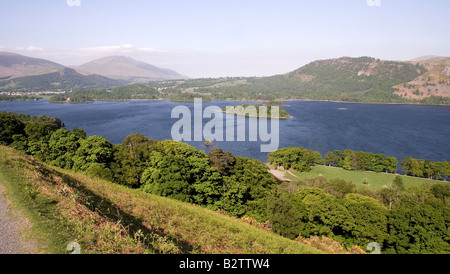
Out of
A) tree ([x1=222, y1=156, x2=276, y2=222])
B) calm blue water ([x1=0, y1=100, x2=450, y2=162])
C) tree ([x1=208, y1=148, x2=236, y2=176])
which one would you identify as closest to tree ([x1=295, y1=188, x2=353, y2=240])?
tree ([x1=222, y1=156, x2=276, y2=222])

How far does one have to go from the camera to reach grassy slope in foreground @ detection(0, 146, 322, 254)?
773 centimetres

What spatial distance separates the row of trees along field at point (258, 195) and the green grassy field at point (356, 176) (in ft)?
46.7

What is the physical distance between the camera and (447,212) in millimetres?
22000

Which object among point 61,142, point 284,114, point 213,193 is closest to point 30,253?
point 213,193

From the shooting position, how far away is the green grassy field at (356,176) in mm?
49891

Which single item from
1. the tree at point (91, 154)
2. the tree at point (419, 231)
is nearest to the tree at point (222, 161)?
the tree at point (91, 154)

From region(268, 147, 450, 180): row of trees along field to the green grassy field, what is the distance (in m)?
1.97

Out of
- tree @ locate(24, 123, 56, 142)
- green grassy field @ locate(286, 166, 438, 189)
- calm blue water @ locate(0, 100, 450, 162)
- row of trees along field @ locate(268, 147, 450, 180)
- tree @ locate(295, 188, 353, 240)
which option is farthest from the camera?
calm blue water @ locate(0, 100, 450, 162)

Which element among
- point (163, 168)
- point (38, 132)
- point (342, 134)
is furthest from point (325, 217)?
point (342, 134)

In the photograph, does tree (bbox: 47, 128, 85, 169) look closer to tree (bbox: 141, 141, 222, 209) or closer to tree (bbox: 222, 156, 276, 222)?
tree (bbox: 141, 141, 222, 209)

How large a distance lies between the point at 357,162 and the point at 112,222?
61.5 meters

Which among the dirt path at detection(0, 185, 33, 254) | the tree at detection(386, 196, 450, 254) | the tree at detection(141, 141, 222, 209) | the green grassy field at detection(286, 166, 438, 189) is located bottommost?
the green grassy field at detection(286, 166, 438, 189)

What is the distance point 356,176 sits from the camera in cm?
5388
